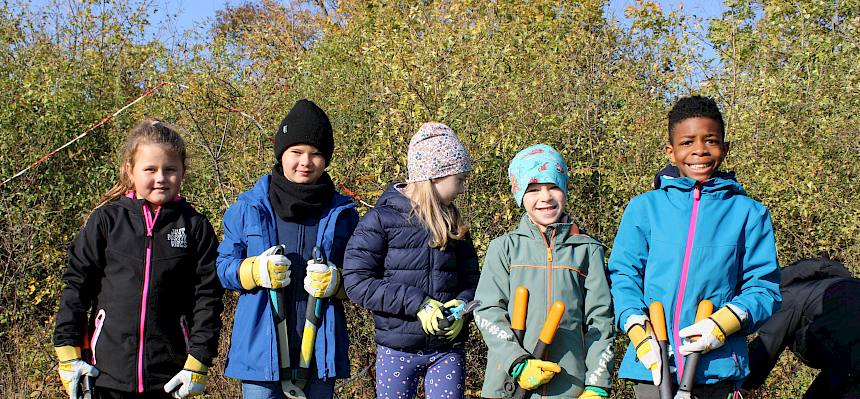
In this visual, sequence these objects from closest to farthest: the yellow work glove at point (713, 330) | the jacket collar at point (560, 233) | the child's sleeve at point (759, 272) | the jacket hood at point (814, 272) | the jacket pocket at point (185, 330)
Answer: the yellow work glove at point (713, 330) < the child's sleeve at point (759, 272) < the jacket collar at point (560, 233) < the jacket pocket at point (185, 330) < the jacket hood at point (814, 272)

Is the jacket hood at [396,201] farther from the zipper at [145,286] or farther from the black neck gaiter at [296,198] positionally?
the zipper at [145,286]

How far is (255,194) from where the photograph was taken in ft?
12.7

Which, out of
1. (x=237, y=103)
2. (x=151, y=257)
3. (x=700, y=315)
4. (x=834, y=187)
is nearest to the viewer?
(x=700, y=315)

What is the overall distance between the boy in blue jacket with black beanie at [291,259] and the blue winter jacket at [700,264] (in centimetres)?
123

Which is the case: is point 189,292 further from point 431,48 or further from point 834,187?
point 834,187

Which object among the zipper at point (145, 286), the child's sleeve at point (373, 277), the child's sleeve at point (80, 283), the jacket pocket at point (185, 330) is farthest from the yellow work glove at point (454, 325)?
the child's sleeve at point (80, 283)

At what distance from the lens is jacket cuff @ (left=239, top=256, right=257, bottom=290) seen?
363cm

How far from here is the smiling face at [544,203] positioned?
11.7ft

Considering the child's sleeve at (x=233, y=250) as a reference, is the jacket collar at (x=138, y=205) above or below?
above

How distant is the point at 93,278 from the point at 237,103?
2474mm

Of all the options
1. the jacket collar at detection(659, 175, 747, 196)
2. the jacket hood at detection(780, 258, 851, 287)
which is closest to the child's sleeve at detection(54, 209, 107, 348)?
the jacket collar at detection(659, 175, 747, 196)

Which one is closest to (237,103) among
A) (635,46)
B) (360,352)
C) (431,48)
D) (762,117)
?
(431,48)

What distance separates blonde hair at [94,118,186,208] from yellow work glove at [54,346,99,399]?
2.19ft

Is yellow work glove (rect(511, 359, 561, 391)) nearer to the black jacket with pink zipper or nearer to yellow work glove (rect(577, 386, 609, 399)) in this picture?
yellow work glove (rect(577, 386, 609, 399))
